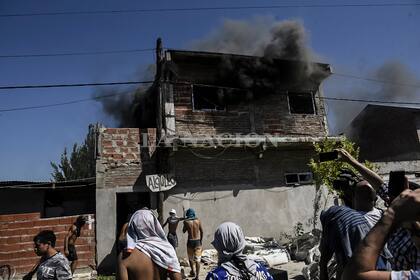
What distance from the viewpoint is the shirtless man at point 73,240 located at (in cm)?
776

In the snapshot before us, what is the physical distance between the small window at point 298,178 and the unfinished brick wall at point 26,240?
6976 mm

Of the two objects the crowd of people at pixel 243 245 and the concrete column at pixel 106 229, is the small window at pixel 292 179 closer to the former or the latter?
the concrete column at pixel 106 229

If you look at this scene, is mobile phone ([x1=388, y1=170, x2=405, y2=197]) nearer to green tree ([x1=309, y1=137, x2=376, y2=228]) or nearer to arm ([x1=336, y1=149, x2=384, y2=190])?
arm ([x1=336, y1=149, x2=384, y2=190])

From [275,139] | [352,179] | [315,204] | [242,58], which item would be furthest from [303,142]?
[352,179]

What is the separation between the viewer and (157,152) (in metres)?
10.4

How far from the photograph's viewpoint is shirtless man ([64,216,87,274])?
7.76m

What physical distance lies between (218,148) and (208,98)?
2.04m

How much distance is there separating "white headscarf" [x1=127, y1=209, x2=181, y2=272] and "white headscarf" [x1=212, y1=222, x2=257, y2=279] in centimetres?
64

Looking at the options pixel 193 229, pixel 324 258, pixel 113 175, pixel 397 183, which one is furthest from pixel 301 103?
pixel 397 183

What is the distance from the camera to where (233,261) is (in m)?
2.32

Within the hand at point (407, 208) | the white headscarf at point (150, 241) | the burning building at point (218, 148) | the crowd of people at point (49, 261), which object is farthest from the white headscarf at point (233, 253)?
the burning building at point (218, 148)

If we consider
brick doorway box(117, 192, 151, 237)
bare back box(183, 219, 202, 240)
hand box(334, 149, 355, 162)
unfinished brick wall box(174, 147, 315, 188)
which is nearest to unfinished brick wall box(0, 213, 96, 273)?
brick doorway box(117, 192, 151, 237)

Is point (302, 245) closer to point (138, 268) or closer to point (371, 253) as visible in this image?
point (138, 268)

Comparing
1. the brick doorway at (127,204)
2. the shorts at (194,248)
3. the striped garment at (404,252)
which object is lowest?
the shorts at (194,248)
